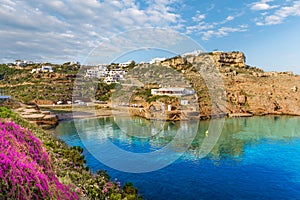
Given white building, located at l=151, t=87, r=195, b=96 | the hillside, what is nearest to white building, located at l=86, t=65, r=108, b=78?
the hillside

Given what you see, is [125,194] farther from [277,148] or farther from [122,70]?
Answer: [122,70]

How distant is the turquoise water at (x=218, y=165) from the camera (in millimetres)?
11469

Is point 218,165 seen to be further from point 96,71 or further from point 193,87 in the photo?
point 193,87

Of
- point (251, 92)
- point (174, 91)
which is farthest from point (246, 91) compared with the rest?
point (174, 91)

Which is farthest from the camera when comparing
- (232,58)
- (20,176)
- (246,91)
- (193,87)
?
(232,58)

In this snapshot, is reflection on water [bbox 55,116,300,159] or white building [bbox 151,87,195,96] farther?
white building [bbox 151,87,195,96]

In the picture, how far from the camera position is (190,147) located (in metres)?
19.7

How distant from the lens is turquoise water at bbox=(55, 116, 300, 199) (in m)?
11.5

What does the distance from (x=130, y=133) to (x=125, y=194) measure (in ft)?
54.3

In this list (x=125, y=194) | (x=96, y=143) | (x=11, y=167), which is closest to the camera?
(x=11, y=167)

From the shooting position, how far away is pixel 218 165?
15273mm

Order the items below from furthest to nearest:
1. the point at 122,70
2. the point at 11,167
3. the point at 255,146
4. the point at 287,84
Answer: the point at 287,84, the point at 122,70, the point at 255,146, the point at 11,167

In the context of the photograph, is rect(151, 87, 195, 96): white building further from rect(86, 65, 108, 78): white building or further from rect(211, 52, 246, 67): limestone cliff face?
rect(211, 52, 246, 67): limestone cliff face

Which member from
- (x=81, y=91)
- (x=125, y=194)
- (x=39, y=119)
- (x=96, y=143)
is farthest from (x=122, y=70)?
(x=125, y=194)
